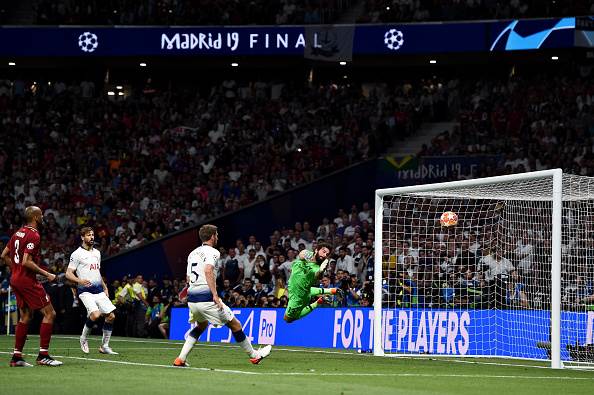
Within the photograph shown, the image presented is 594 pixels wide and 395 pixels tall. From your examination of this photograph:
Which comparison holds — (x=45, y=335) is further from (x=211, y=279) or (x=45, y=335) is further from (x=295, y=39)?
(x=295, y=39)

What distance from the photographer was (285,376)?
14.3 metres

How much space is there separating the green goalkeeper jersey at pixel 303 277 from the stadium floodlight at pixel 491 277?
4.20ft

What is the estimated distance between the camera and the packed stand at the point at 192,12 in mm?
40031

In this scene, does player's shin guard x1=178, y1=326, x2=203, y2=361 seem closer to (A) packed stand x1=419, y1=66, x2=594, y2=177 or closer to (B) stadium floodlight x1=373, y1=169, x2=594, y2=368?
(B) stadium floodlight x1=373, y1=169, x2=594, y2=368

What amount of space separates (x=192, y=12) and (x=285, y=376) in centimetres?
2768

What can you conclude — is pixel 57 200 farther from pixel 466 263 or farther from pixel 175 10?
pixel 466 263

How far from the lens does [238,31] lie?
130 feet

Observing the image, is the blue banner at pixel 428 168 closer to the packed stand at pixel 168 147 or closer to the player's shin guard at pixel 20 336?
Answer: the packed stand at pixel 168 147

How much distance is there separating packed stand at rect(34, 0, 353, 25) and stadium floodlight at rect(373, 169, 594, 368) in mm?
17533

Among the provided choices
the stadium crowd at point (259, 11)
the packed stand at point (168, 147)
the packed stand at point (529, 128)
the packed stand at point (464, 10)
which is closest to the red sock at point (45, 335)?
the packed stand at point (529, 128)

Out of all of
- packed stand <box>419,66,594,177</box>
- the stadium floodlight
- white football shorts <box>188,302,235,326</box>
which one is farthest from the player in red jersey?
packed stand <box>419,66,594,177</box>

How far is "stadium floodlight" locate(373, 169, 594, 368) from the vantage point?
64.7 ft

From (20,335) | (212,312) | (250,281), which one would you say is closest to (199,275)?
(212,312)

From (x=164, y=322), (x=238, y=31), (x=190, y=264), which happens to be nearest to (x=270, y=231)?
(x=164, y=322)
